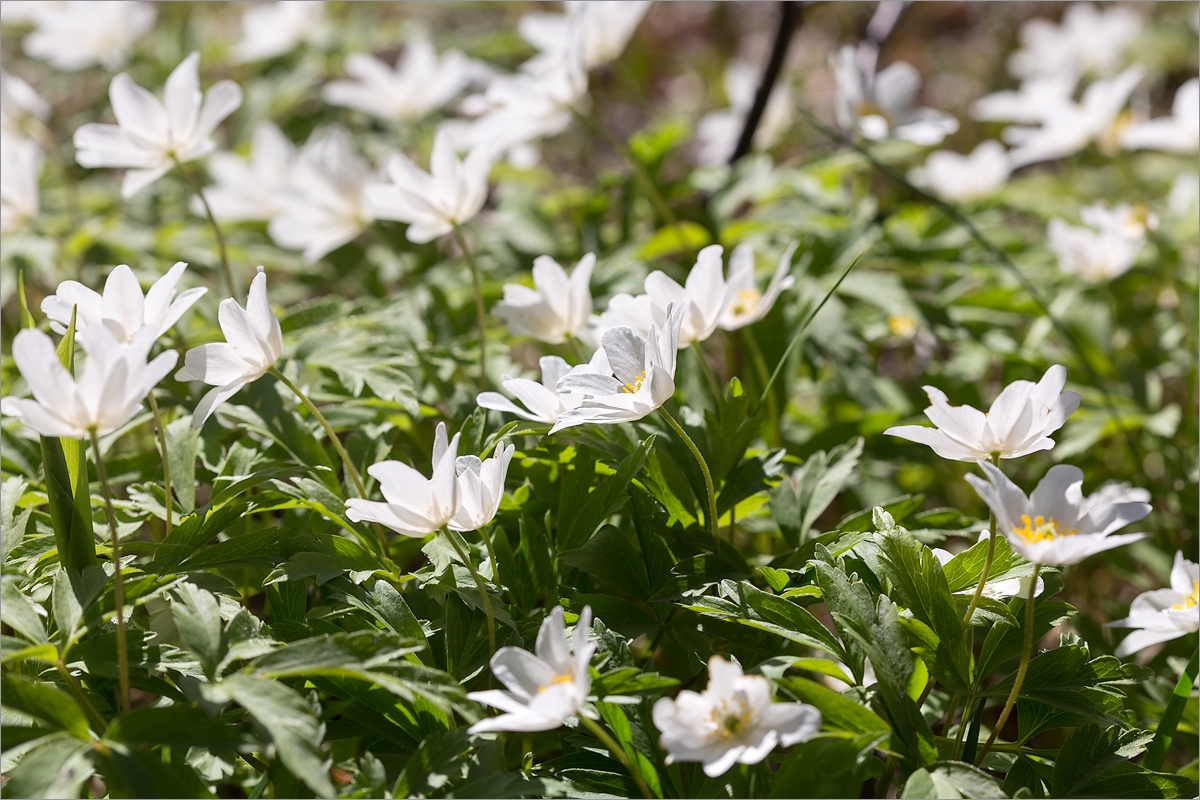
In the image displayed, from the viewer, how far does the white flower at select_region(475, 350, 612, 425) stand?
1.27 meters

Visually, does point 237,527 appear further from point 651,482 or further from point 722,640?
point 722,640

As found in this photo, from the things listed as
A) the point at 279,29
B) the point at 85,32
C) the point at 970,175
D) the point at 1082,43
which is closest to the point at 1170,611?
the point at 970,175

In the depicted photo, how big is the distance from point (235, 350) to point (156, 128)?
839mm

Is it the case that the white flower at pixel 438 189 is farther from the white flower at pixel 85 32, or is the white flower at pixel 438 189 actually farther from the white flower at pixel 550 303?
the white flower at pixel 85 32

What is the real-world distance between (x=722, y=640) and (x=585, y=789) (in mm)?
334

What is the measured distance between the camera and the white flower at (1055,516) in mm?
1011

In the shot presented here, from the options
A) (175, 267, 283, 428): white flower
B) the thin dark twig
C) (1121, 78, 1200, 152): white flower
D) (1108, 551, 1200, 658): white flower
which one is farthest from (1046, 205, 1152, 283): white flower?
(175, 267, 283, 428): white flower

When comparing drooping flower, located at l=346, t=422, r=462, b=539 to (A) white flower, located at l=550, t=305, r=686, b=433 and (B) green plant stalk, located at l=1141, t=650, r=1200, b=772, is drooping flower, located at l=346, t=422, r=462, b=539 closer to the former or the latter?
(A) white flower, located at l=550, t=305, r=686, b=433

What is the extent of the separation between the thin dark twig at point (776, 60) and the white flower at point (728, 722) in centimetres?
223

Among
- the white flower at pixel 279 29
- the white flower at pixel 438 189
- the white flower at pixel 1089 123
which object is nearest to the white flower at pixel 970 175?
the white flower at pixel 1089 123

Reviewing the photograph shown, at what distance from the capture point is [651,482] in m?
1.38

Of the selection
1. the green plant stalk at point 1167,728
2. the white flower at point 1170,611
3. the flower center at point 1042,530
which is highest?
the flower center at point 1042,530

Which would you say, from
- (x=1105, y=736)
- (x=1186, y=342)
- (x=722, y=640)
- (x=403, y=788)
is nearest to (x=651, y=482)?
(x=722, y=640)

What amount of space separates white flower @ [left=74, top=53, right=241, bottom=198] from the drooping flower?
103 centimetres
